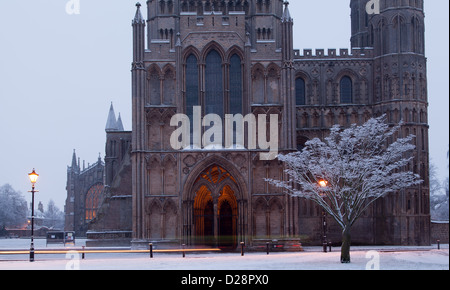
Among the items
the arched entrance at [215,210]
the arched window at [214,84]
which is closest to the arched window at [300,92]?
the arched window at [214,84]

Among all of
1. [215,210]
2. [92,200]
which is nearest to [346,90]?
[215,210]

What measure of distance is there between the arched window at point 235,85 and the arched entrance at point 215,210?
4311 millimetres

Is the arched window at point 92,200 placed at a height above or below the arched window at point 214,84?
below

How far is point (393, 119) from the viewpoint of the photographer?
56.5 meters

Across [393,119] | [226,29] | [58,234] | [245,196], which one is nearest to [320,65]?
[393,119]

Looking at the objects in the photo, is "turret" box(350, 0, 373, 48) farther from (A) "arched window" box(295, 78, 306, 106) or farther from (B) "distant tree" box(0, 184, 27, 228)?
(B) "distant tree" box(0, 184, 27, 228)

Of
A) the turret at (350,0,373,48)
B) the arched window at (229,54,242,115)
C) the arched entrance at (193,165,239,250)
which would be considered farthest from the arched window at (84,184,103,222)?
the arched window at (229,54,242,115)

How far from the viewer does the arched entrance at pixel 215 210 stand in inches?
1954

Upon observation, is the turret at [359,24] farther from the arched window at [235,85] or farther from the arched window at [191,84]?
the arched window at [191,84]

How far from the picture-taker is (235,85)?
50.3 meters

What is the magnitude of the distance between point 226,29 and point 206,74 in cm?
346

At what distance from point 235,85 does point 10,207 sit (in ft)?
246

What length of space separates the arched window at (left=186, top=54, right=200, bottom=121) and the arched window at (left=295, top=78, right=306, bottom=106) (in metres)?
12.2

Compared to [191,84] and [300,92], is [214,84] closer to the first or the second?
[191,84]
